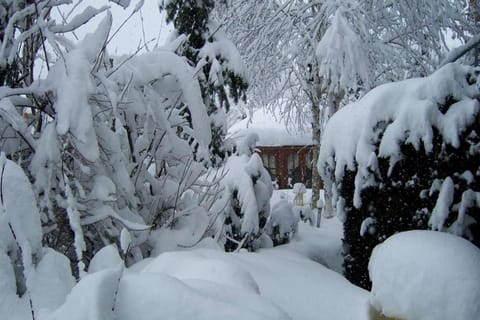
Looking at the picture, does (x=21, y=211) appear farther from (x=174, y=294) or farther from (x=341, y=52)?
(x=341, y=52)

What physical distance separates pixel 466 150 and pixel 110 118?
9.50 feet

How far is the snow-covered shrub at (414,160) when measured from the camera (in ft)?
11.1

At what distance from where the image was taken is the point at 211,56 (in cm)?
481

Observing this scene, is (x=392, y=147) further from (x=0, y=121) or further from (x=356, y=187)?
(x=0, y=121)

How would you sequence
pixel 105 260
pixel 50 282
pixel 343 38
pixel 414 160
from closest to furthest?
1. pixel 50 282
2. pixel 105 260
3. pixel 414 160
4. pixel 343 38

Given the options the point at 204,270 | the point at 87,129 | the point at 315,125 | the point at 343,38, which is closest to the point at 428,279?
the point at 204,270

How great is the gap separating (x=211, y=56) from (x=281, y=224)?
8.23 ft

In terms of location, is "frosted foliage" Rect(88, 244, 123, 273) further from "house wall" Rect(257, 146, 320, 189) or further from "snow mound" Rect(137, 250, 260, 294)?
"house wall" Rect(257, 146, 320, 189)

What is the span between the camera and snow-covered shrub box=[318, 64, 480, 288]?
11.1ft

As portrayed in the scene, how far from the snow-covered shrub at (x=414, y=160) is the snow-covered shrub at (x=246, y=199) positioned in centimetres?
119

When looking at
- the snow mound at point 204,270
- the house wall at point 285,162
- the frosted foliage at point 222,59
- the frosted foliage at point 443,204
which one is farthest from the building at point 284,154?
the snow mound at point 204,270

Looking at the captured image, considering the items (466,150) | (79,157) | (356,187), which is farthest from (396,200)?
(79,157)

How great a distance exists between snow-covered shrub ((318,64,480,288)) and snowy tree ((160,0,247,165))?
1.54 meters

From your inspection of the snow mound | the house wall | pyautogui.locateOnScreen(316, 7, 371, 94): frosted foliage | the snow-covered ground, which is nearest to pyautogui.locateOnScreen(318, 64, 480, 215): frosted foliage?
the snow-covered ground
